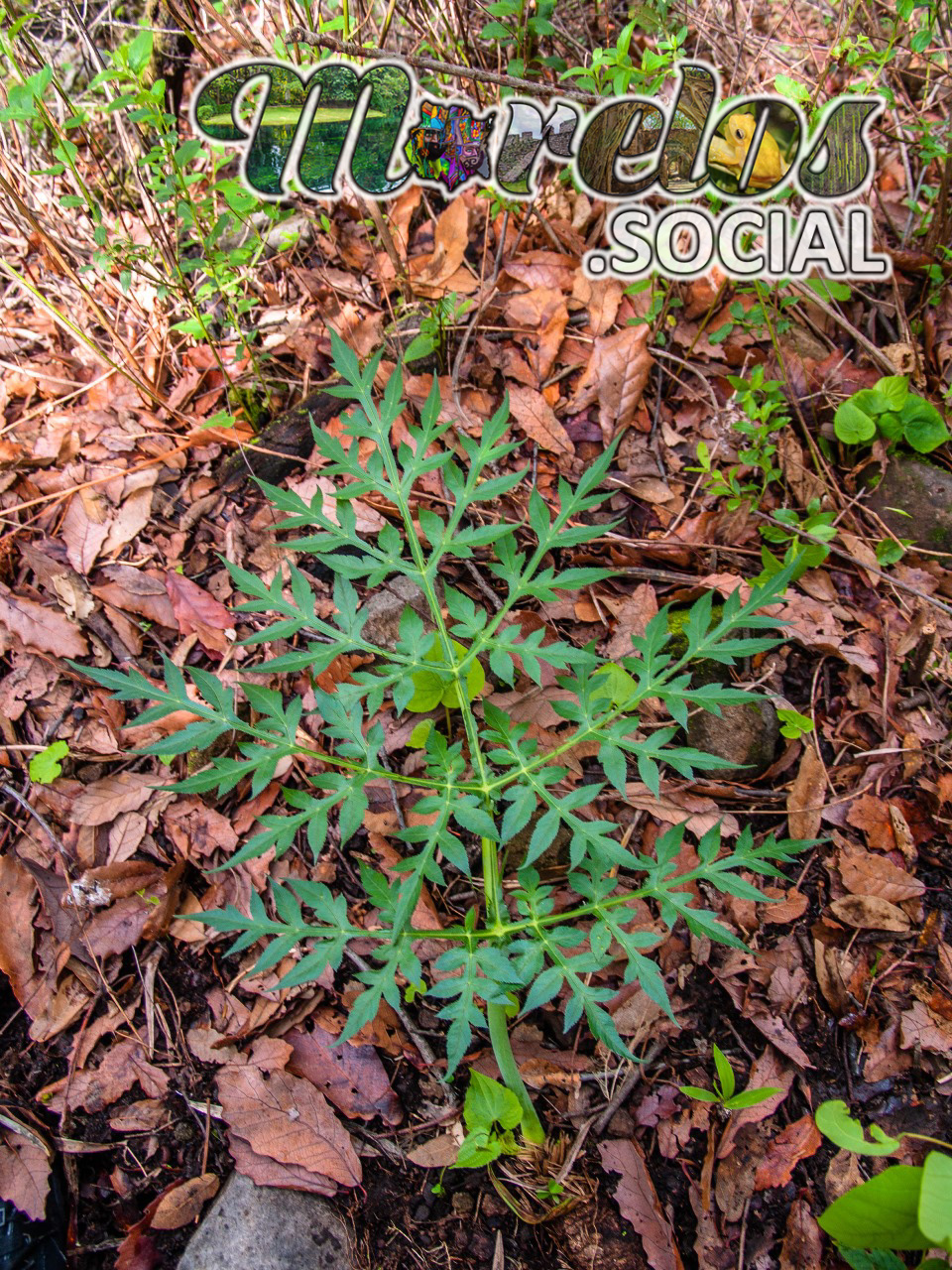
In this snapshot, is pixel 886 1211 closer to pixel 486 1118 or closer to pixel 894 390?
pixel 486 1118

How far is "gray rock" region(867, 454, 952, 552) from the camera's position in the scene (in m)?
2.75

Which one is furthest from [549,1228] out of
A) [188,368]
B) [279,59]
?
[279,59]

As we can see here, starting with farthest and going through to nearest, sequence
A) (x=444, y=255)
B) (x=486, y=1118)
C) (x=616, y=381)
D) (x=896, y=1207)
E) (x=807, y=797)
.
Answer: (x=444, y=255) → (x=616, y=381) → (x=807, y=797) → (x=486, y=1118) → (x=896, y=1207)

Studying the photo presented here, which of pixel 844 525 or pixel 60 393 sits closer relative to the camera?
pixel 844 525

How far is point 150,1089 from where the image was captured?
2.13 metres

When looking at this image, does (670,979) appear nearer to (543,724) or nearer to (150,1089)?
(543,724)

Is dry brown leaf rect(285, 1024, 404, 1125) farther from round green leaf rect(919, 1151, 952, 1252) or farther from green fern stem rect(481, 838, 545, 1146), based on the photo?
round green leaf rect(919, 1151, 952, 1252)

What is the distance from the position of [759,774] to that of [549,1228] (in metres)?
1.32

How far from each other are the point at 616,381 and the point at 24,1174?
2952 millimetres

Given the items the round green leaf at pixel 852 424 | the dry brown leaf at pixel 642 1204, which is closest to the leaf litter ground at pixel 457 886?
the dry brown leaf at pixel 642 1204

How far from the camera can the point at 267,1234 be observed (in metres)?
1.89

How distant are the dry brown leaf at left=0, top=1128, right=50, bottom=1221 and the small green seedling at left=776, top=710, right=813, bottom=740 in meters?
2.32

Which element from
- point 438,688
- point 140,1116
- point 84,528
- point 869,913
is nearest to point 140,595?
point 84,528

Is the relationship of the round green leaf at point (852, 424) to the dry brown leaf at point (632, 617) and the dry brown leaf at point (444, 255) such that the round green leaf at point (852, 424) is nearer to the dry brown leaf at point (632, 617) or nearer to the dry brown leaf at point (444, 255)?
the dry brown leaf at point (632, 617)
